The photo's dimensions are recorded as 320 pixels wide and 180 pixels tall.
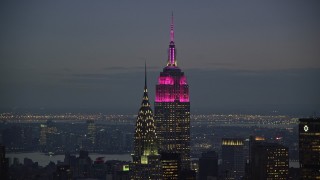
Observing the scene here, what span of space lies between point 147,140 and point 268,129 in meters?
24.6

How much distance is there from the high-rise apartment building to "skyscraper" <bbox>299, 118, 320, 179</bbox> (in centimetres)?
1804

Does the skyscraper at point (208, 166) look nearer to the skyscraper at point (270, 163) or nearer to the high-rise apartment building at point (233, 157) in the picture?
the high-rise apartment building at point (233, 157)

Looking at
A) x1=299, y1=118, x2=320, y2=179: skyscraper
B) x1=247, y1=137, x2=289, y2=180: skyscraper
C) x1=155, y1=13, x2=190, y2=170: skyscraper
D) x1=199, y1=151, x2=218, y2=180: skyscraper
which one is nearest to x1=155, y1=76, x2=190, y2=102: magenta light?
x1=155, y1=13, x2=190, y2=170: skyscraper

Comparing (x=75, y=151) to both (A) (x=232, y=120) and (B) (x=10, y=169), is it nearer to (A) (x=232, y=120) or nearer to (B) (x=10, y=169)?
(A) (x=232, y=120)

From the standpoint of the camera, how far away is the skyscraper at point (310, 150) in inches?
1355

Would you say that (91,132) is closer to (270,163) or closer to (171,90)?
(171,90)

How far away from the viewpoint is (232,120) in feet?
246

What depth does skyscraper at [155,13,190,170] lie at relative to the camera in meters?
54.5

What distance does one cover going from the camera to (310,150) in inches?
1366

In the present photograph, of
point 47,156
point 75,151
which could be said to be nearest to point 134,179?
point 47,156

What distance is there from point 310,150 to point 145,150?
9.17 metres

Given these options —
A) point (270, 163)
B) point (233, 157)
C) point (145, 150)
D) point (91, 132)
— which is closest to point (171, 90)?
point (233, 157)

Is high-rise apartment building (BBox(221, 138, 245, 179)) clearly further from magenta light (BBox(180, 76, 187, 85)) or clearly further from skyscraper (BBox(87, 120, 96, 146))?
skyscraper (BBox(87, 120, 96, 146))

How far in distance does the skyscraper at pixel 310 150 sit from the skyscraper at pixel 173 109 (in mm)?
18578
